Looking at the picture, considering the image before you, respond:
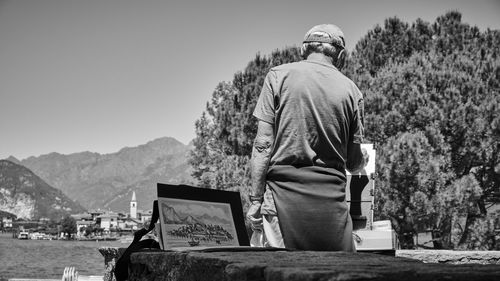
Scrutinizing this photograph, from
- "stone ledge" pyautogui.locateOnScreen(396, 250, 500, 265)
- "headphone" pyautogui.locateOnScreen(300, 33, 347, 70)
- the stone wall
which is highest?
"headphone" pyautogui.locateOnScreen(300, 33, 347, 70)

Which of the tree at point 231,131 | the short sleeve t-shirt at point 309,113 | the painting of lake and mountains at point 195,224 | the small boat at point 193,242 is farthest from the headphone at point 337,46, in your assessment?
the tree at point 231,131

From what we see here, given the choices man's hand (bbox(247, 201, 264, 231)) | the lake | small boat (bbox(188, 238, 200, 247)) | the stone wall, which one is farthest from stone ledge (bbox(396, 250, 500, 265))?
the stone wall

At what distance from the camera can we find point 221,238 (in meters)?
2.78

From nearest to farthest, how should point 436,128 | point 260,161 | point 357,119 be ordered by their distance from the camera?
point 260,161 < point 357,119 < point 436,128

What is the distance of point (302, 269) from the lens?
47.8 inches

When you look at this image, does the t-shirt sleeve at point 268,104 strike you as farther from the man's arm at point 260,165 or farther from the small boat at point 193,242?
the small boat at point 193,242

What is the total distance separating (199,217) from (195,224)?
41 millimetres

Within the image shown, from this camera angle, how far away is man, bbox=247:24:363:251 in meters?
2.68

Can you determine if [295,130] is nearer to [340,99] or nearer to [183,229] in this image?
[340,99]

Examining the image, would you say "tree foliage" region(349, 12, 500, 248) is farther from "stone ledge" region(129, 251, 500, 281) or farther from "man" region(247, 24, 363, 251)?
"stone ledge" region(129, 251, 500, 281)

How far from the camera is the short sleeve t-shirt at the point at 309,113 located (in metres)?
2.81

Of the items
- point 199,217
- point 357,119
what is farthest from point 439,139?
point 199,217

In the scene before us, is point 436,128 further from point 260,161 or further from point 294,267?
point 294,267

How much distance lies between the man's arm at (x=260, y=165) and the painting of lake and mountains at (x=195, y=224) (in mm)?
129
